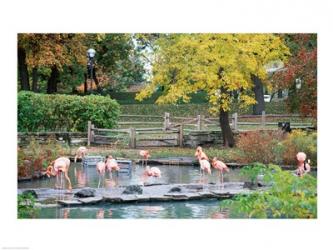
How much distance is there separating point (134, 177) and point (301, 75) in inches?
100

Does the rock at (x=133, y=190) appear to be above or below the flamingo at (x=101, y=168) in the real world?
below

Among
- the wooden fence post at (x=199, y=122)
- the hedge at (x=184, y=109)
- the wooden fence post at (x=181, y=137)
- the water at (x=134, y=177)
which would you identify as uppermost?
the hedge at (x=184, y=109)

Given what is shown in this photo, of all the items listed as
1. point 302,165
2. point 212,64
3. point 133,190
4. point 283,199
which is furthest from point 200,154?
point 283,199

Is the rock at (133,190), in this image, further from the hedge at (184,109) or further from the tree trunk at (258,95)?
the tree trunk at (258,95)

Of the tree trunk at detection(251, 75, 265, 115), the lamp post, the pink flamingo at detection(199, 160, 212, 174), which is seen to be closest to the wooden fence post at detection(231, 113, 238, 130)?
the tree trunk at detection(251, 75, 265, 115)

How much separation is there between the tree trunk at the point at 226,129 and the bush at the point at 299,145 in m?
0.71

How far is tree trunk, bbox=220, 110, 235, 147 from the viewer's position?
1120cm

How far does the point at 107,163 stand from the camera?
10906mm

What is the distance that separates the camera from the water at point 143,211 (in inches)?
380

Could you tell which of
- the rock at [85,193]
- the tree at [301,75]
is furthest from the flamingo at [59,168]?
the tree at [301,75]

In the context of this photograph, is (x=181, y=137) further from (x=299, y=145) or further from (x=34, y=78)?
(x=34, y=78)
